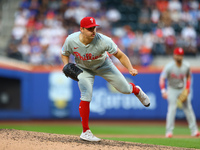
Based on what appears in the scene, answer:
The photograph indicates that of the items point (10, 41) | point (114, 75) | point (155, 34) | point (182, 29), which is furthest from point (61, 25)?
point (114, 75)

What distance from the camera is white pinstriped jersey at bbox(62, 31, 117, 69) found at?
5246 mm

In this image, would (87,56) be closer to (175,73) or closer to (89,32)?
(89,32)

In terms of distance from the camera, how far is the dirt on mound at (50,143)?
4.82 metres

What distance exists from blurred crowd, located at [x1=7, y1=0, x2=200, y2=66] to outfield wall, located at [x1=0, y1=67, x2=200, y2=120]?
852mm

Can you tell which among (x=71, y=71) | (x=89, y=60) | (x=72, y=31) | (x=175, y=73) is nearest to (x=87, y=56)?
(x=89, y=60)

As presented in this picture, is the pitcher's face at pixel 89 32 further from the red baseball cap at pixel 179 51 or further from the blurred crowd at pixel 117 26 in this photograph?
the blurred crowd at pixel 117 26

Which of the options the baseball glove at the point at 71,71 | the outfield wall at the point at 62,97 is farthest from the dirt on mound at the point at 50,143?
the outfield wall at the point at 62,97

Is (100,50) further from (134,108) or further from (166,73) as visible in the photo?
(134,108)

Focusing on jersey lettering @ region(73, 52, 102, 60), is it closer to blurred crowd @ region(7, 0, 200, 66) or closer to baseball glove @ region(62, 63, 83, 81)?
baseball glove @ region(62, 63, 83, 81)

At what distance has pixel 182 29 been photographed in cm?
1403

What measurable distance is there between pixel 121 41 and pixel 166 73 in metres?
5.34

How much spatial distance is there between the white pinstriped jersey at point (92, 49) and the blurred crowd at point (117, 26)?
23.1ft

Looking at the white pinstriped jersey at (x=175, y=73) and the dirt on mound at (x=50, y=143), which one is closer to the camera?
the dirt on mound at (x=50, y=143)

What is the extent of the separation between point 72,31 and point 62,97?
129 inches
